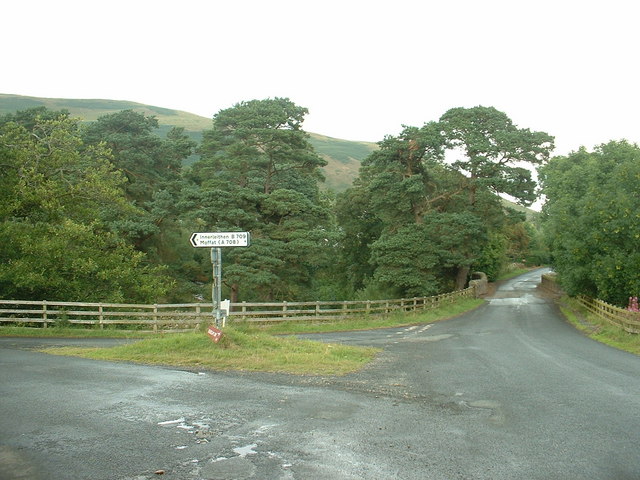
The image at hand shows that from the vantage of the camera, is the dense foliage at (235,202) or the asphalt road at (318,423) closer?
the asphalt road at (318,423)

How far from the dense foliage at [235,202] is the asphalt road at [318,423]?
12.6 metres

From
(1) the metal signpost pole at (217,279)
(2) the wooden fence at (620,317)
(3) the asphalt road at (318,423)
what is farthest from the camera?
(2) the wooden fence at (620,317)

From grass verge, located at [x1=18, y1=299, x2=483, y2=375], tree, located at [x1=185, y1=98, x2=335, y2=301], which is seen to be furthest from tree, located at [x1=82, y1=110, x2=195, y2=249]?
grass verge, located at [x1=18, y1=299, x2=483, y2=375]

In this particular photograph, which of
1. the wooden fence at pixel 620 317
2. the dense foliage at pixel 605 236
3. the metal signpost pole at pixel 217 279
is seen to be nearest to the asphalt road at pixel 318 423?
the metal signpost pole at pixel 217 279

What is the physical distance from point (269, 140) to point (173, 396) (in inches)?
1006

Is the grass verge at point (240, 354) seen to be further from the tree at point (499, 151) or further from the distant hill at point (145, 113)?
the distant hill at point (145, 113)

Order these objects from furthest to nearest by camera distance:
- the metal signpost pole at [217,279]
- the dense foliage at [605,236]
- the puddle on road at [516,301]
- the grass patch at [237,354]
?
1. the puddle on road at [516,301]
2. the dense foliage at [605,236]
3. the metal signpost pole at [217,279]
4. the grass patch at [237,354]

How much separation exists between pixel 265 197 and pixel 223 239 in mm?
19312

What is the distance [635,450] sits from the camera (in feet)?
19.3

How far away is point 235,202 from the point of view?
30281mm

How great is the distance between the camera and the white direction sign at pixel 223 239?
11.3 metres

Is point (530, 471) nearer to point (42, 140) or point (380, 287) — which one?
point (42, 140)

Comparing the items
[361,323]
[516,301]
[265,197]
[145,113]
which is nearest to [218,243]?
[361,323]

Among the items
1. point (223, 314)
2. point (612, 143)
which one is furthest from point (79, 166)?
point (612, 143)
